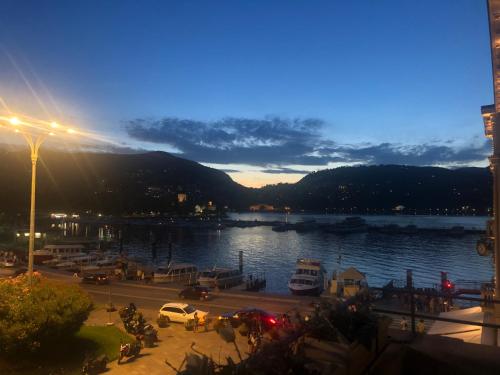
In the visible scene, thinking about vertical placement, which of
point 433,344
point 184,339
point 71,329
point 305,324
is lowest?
point 184,339

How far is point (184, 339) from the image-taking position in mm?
20656

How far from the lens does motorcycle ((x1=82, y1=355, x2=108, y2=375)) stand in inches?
612

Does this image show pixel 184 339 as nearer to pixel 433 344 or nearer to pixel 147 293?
pixel 147 293

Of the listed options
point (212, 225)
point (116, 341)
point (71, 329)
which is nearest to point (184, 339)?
point (116, 341)

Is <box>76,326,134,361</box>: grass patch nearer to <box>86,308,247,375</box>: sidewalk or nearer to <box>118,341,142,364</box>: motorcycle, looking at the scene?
<box>118,341,142,364</box>: motorcycle

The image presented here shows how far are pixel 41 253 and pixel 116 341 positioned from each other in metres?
51.2

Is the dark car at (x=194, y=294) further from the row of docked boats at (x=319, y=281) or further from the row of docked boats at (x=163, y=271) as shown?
the row of docked boats at (x=163, y=271)

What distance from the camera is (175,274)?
50.8m

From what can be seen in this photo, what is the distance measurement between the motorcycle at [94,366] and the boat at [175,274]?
106ft

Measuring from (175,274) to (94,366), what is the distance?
1384 inches

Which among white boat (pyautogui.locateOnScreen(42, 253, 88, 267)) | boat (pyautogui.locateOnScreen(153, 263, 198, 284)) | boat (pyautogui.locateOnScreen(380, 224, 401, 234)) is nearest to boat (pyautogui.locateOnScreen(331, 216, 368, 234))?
boat (pyautogui.locateOnScreen(380, 224, 401, 234))

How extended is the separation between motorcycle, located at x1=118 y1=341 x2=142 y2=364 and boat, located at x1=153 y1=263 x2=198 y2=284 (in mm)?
30444

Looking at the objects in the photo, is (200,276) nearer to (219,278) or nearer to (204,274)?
(204,274)

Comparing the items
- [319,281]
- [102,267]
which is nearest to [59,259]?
[102,267]
